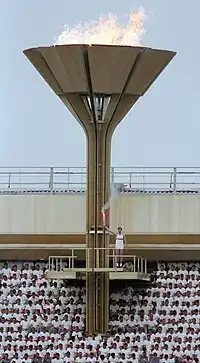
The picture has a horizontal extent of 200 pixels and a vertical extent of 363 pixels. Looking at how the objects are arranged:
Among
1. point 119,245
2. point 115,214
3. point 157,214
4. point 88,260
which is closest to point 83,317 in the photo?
point 88,260

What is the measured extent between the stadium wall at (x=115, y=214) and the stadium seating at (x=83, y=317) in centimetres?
102

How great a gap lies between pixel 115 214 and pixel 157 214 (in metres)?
1.03

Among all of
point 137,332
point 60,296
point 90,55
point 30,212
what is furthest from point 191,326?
point 90,55

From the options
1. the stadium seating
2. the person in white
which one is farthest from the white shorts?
the stadium seating

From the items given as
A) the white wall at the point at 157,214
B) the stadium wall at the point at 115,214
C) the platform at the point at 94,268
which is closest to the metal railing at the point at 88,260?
the platform at the point at 94,268

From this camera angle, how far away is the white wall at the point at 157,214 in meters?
27.8

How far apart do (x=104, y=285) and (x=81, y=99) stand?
4.16 meters

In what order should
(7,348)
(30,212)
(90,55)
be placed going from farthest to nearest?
(30,212)
(7,348)
(90,55)

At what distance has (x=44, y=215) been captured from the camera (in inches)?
1107

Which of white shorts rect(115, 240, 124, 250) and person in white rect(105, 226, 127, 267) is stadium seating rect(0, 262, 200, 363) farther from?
white shorts rect(115, 240, 124, 250)

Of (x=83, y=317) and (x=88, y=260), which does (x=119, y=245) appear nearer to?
(x=88, y=260)

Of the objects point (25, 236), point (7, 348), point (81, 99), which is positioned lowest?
point (7, 348)

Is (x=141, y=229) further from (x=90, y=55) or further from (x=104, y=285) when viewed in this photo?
(x=90, y=55)

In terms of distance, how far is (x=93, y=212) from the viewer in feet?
84.1
